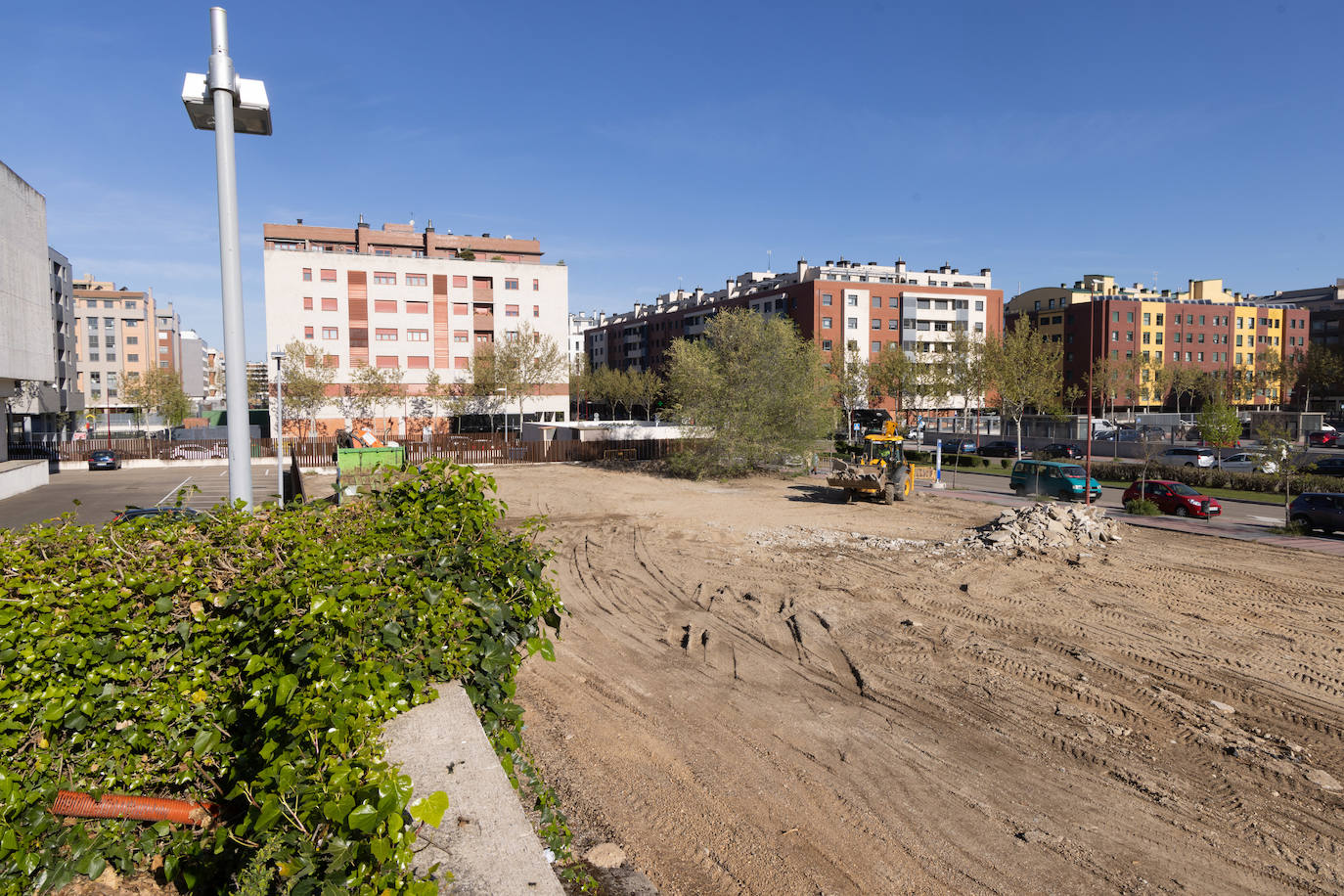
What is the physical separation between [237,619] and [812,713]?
23.5 ft

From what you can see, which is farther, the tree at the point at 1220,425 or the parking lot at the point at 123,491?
the tree at the point at 1220,425

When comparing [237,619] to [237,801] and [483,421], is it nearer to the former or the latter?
[237,801]

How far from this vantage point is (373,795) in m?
2.71

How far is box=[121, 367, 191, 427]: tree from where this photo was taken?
212 feet

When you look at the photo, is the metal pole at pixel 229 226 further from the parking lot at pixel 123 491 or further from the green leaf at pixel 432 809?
the parking lot at pixel 123 491

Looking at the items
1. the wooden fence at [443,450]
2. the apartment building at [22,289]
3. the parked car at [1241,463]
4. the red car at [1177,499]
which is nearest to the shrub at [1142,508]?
the red car at [1177,499]

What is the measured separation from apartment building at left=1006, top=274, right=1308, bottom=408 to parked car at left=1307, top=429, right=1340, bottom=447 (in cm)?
2792

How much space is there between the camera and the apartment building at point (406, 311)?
58.2 meters

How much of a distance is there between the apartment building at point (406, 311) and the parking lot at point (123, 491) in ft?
52.7

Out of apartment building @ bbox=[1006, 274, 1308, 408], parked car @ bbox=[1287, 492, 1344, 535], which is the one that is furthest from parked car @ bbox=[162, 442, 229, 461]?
apartment building @ bbox=[1006, 274, 1308, 408]

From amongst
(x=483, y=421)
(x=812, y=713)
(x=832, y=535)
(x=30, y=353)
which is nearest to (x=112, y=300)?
(x=483, y=421)

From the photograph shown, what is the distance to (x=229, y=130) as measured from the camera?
5832 mm

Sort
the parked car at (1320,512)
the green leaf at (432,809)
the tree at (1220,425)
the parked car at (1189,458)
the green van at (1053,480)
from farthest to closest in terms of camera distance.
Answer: the parked car at (1189,458)
the tree at (1220,425)
the green van at (1053,480)
the parked car at (1320,512)
the green leaf at (432,809)

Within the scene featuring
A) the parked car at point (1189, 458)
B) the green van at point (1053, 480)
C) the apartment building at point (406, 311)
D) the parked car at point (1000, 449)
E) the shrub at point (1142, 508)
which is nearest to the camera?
the shrub at point (1142, 508)
